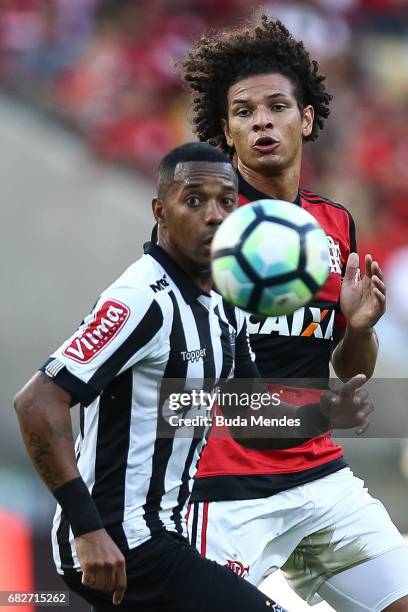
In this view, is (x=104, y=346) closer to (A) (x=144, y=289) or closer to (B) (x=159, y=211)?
(A) (x=144, y=289)

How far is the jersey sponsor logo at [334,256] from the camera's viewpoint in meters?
4.66

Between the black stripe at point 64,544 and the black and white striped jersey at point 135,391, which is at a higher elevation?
the black and white striped jersey at point 135,391

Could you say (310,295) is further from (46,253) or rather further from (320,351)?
(46,253)

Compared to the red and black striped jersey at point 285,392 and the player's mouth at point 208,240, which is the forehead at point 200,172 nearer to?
the player's mouth at point 208,240

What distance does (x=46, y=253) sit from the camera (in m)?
9.64

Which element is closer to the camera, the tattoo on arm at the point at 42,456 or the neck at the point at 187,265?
the tattoo on arm at the point at 42,456

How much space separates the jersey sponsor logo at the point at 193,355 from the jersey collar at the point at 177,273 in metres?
0.16

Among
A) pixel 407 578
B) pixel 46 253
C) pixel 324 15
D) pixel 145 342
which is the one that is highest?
pixel 324 15

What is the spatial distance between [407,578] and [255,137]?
6.01 ft

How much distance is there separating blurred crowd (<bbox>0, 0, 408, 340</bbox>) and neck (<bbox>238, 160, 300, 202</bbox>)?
210 inches

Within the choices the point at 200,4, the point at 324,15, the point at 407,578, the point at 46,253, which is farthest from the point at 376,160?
the point at 407,578

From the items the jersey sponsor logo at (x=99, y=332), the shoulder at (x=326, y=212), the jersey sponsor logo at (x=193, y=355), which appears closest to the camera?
the jersey sponsor logo at (x=99, y=332)
